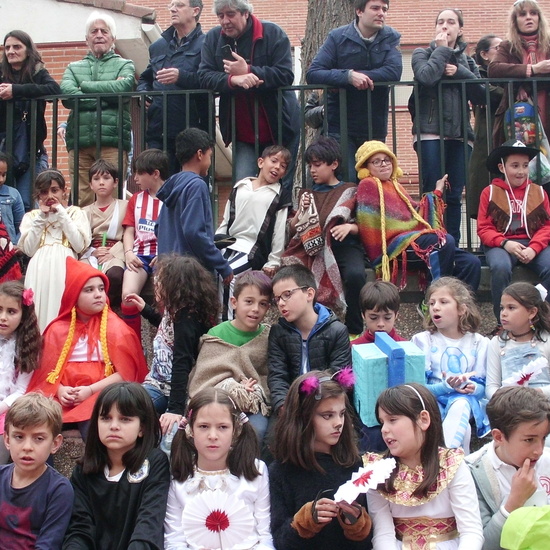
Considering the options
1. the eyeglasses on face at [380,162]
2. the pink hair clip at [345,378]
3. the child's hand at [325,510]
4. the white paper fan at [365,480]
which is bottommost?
the child's hand at [325,510]

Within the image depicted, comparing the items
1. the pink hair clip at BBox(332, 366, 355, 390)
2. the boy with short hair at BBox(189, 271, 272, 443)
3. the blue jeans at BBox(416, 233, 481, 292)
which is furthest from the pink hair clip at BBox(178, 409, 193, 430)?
the blue jeans at BBox(416, 233, 481, 292)

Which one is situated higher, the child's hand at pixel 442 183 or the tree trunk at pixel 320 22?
the tree trunk at pixel 320 22

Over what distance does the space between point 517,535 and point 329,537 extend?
3.20 feet

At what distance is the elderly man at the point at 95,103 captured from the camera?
762 centimetres

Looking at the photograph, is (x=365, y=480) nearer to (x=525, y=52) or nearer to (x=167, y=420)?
(x=167, y=420)

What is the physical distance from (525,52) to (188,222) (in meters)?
3.26

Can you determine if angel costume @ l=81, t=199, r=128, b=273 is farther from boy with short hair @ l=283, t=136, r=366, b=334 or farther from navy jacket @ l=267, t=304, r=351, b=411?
navy jacket @ l=267, t=304, r=351, b=411

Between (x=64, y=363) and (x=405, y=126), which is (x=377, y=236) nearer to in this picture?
(x=64, y=363)

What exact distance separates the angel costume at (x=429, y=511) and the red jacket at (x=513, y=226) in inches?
103

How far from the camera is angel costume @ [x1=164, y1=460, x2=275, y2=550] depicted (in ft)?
14.1

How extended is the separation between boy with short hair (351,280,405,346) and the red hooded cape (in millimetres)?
1408

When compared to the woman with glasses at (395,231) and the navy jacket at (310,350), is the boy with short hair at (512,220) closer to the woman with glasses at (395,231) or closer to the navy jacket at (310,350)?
the woman with glasses at (395,231)

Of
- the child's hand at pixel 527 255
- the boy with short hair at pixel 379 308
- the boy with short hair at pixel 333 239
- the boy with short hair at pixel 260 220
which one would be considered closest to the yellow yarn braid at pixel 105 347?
the boy with short hair at pixel 260 220

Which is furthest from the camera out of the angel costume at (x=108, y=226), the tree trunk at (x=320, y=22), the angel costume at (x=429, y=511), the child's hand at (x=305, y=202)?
the tree trunk at (x=320, y=22)
